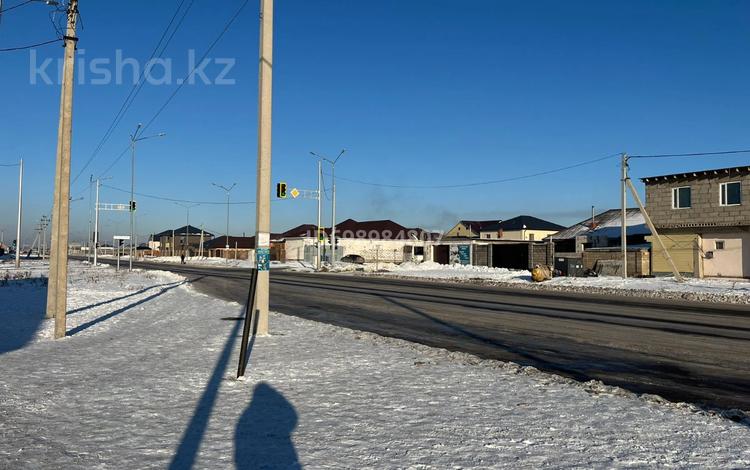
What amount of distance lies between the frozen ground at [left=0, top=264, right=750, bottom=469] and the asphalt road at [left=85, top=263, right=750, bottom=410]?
129 centimetres

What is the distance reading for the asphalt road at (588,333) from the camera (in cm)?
848

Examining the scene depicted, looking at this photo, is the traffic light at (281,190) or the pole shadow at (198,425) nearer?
the pole shadow at (198,425)

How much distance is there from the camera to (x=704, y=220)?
114 ft

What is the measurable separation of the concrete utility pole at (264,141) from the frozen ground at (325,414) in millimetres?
1609

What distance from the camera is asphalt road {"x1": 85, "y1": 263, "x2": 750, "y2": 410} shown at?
8.48 m

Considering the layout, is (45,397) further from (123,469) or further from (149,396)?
(123,469)

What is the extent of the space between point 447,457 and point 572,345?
7.40 metres

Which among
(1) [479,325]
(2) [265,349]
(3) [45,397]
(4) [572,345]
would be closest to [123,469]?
(3) [45,397]

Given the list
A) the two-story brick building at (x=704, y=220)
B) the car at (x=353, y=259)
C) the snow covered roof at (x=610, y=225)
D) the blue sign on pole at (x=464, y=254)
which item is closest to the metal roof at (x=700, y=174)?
the two-story brick building at (x=704, y=220)

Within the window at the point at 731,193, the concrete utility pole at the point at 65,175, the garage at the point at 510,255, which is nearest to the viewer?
the concrete utility pole at the point at 65,175

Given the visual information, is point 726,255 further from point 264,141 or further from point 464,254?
point 264,141

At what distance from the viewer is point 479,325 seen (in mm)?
14617

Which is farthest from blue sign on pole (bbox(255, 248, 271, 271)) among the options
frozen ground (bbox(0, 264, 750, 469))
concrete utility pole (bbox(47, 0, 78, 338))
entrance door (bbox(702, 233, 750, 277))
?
entrance door (bbox(702, 233, 750, 277))

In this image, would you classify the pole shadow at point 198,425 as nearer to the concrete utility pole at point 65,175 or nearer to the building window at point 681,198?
the concrete utility pole at point 65,175
